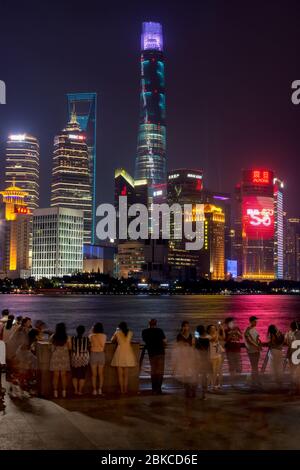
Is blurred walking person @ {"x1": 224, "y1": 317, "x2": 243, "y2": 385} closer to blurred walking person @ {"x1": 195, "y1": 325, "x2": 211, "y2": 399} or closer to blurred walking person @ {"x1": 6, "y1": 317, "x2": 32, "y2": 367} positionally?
blurred walking person @ {"x1": 195, "y1": 325, "x2": 211, "y2": 399}

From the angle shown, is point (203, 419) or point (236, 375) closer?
point (203, 419)

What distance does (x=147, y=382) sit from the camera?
58.0 ft

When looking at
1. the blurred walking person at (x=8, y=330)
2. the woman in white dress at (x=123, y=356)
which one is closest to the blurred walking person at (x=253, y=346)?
the woman in white dress at (x=123, y=356)

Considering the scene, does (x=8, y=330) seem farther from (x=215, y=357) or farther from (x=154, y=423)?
(x=154, y=423)

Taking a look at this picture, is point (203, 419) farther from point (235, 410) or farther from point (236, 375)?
point (236, 375)

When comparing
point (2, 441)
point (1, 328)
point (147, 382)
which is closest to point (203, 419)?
point (2, 441)

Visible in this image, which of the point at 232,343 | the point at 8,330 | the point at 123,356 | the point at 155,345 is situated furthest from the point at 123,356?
the point at 8,330

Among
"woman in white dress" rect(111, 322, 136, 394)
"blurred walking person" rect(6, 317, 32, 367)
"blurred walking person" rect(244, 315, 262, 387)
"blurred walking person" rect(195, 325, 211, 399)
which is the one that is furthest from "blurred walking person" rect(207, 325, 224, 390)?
"blurred walking person" rect(6, 317, 32, 367)

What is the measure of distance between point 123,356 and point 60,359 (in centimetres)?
150

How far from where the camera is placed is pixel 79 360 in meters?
14.8

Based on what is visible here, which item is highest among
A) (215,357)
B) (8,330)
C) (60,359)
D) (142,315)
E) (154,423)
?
(8,330)

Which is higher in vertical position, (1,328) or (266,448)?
(1,328)

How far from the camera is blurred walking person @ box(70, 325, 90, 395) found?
14758mm
